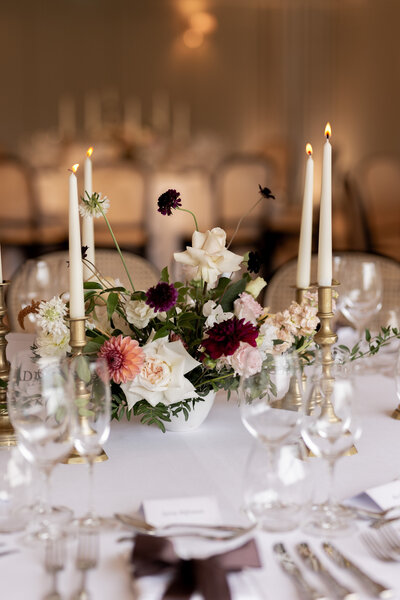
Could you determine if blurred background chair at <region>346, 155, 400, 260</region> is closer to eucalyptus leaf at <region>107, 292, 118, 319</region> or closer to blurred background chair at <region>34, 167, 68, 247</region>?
blurred background chair at <region>34, 167, 68, 247</region>

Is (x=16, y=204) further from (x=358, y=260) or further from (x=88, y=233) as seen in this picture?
(x=88, y=233)

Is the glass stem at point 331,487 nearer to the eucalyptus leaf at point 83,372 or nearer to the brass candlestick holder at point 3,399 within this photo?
the eucalyptus leaf at point 83,372

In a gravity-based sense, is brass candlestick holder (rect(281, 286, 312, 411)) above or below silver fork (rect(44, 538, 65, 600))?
above

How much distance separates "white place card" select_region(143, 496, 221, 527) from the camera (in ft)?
3.14

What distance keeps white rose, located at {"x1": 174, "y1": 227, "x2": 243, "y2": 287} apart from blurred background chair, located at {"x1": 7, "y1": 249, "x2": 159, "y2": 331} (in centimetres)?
35

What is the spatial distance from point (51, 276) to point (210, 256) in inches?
38.0

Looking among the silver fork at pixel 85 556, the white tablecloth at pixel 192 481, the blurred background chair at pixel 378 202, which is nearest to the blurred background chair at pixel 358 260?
the white tablecloth at pixel 192 481

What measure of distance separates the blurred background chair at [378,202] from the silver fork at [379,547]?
5.00 m

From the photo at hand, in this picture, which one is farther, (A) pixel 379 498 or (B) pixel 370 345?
(B) pixel 370 345

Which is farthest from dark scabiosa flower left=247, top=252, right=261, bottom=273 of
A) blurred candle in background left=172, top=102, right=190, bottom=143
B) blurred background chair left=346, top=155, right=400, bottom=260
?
blurred candle in background left=172, top=102, right=190, bottom=143

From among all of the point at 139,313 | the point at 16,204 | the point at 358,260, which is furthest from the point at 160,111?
the point at 139,313

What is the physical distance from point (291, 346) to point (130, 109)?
27.8ft

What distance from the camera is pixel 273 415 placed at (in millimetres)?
1032

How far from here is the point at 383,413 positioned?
4.81 feet
